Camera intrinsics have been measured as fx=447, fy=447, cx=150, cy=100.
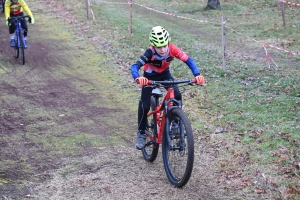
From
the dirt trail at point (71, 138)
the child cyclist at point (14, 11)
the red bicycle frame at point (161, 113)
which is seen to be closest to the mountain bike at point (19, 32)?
the child cyclist at point (14, 11)

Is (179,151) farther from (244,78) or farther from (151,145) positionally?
(244,78)

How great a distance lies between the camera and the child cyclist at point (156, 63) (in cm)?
628

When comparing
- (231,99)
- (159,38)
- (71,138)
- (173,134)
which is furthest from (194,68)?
(231,99)

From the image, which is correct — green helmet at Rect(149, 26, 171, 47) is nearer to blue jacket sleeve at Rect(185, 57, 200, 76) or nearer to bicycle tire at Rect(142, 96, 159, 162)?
blue jacket sleeve at Rect(185, 57, 200, 76)

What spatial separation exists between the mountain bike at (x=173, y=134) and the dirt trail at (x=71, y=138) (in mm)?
244

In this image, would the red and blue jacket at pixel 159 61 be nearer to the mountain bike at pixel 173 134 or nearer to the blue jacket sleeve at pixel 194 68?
the blue jacket sleeve at pixel 194 68

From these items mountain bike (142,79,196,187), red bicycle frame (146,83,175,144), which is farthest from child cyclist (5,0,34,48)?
mountain bike (142,79,196,187)

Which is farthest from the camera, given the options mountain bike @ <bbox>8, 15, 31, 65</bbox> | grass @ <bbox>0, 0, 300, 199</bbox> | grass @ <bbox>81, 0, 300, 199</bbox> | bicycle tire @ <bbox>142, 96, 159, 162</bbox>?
mountain bike @ <bbox>8, 15, 31, 65</bbox>

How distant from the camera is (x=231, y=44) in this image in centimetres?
1611

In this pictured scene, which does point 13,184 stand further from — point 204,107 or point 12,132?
point 204,107

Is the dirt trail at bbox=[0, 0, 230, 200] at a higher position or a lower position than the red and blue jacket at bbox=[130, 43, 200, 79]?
lower

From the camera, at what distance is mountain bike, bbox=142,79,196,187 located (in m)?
5.77

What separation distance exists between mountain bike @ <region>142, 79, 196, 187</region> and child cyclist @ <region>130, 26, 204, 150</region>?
0.53 ft

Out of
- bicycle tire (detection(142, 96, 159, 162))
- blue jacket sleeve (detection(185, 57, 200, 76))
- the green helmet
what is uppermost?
the green helmet
